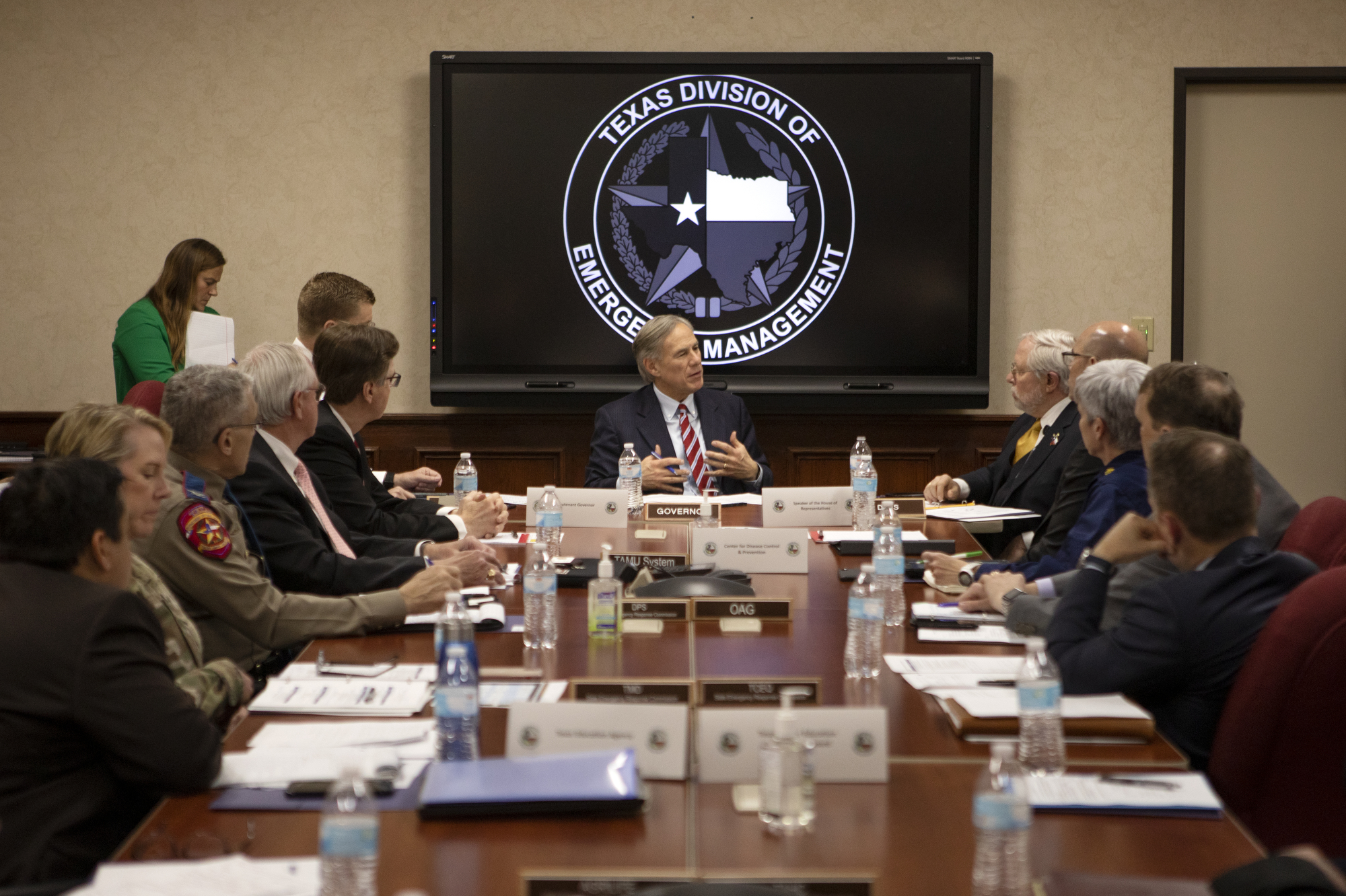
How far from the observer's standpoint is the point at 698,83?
6.13m

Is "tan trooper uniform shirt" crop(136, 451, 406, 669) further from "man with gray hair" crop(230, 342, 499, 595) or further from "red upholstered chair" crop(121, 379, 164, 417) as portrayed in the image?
"red upholstered chair" crop(121, 379, 164, 417)

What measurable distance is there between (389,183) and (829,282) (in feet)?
7.43

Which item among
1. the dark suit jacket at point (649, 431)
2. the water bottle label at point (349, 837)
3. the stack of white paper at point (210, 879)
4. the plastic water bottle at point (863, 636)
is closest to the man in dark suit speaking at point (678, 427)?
the dark suit jacket at point (649, 431)

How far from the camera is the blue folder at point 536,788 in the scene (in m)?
1.62

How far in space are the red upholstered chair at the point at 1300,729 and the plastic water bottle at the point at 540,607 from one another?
1279 millimetres

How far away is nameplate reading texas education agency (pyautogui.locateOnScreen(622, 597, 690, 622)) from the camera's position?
271cm

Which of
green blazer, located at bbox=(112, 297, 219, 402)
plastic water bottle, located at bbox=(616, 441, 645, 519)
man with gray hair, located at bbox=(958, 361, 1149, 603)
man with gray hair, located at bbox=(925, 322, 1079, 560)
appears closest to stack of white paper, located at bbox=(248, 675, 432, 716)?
man with gray hair, located at bbox=(958, 361, 1149, 603)

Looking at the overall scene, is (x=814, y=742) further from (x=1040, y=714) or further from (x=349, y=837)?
(x=349, y=837)

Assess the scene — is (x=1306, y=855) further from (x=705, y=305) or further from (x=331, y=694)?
(x=705, y=305)

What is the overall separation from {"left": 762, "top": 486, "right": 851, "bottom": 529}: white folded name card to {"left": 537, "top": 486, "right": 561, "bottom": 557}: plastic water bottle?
2.46 ft

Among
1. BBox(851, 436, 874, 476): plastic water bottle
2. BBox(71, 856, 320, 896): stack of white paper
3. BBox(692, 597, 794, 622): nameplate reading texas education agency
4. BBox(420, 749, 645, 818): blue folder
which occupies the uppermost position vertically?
BBox(851, 436, 874, 476): plastic water bottle

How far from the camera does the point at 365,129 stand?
625 centimetres

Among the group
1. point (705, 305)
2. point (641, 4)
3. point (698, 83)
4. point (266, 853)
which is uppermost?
point (641, 4)

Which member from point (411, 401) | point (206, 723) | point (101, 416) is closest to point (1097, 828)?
point (206, 723)
